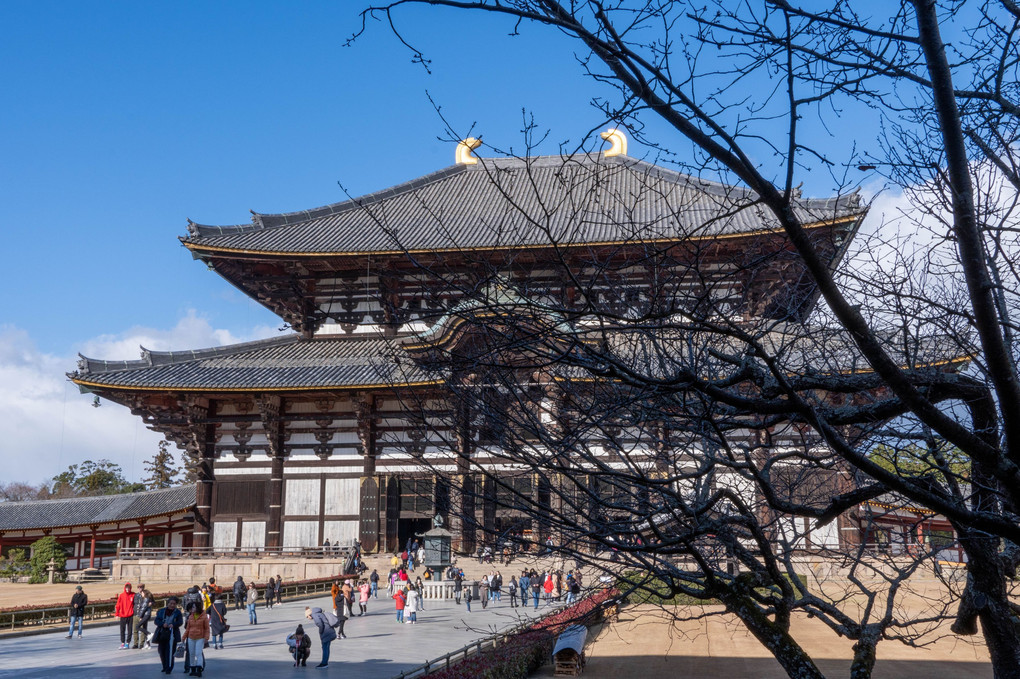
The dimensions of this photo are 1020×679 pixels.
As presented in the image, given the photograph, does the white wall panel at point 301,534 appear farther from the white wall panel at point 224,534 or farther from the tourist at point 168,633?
the tourist at point 168,633

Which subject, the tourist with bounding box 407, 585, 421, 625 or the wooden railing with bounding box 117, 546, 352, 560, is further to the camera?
the wooden railing with bounding box 117, 546, 352, 560

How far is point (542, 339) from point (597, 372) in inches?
14.2

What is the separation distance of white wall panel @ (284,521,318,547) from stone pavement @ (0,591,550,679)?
19.2 ft

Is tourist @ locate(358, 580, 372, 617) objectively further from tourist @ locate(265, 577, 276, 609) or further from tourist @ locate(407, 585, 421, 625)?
tourist @ locate(265, 577, 276, 609)

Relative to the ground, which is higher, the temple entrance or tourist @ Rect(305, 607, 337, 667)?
the temple entrance

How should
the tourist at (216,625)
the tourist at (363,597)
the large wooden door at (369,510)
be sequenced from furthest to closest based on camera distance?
the large wooden door at (369,510) → the tourist at (363,597) → the tourist at (216,625)

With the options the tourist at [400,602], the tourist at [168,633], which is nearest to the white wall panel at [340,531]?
the tourist at [400,602]

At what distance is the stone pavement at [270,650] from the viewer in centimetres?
1487

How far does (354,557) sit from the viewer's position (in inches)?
1062

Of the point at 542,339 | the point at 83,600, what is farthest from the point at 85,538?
the point at 542,339

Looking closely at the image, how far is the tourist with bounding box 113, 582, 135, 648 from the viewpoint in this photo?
17.9 metres

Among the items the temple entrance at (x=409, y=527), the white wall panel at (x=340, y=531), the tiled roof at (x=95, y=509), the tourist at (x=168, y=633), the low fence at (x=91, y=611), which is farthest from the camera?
the tiled roof at (x=95, y=509)

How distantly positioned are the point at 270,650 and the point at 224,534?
13165 mm

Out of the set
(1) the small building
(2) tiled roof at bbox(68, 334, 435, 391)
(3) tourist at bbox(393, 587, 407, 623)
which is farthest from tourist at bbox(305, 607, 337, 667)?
(1) the small building
